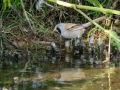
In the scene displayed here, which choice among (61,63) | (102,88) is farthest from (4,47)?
(102,88)

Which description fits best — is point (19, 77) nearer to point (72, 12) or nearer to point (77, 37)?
point (77, 37)

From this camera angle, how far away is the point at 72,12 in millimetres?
6480

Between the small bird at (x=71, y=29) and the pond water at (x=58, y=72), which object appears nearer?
the pond water at (x=58, y=72)

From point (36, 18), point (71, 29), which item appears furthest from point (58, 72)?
point (36, 18)

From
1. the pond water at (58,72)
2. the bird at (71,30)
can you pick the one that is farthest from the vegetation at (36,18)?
the pond water at (58,72)

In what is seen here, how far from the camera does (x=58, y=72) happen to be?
4367 millimetres

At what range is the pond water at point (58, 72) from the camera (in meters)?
3.72

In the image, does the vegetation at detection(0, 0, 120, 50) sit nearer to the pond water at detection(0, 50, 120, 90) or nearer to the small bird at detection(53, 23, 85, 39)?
the small bird at detection(53, 23, 85, 39)

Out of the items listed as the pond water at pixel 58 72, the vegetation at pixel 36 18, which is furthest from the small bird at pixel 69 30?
the pond water at pixel 58 72

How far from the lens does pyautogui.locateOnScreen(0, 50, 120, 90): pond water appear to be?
372cm

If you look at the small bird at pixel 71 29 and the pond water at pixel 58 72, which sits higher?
the small bird at pixel 71 29

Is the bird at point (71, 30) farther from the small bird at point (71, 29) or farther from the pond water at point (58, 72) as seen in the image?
the pond water at point (58, 72)

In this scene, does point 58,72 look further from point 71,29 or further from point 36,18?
point 36,18

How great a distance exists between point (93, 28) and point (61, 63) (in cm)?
151
